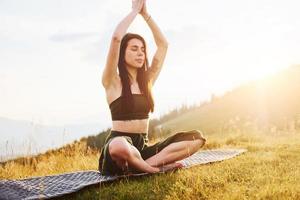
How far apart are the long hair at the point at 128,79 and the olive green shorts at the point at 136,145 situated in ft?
1.18

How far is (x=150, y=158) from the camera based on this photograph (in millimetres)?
5984

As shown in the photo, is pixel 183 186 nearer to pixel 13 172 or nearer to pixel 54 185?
pixel 54 185

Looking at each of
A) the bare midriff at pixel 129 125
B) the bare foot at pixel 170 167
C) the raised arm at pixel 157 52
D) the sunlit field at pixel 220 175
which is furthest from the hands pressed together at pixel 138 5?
the sunlit field at pixel 220 175

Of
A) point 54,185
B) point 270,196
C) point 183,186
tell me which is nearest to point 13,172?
point 54,185

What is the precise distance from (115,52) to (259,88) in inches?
605

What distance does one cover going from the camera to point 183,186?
15.9ft

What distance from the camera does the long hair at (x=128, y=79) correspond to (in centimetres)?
587

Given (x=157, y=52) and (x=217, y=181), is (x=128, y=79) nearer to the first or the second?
(x=157, y=52)

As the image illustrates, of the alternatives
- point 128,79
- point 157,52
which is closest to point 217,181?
point 128,79

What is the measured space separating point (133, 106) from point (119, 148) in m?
0.67

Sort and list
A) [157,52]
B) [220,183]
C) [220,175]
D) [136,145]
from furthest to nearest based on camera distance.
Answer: [157,52]
[136,145]
[220,175]
[220,183]

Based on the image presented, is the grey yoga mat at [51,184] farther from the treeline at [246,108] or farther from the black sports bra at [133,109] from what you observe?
the treeline at [246,108]

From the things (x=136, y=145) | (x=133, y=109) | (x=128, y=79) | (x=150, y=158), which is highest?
(x=128, y=79)

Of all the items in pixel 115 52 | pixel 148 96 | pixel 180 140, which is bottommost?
pixel 180 140
